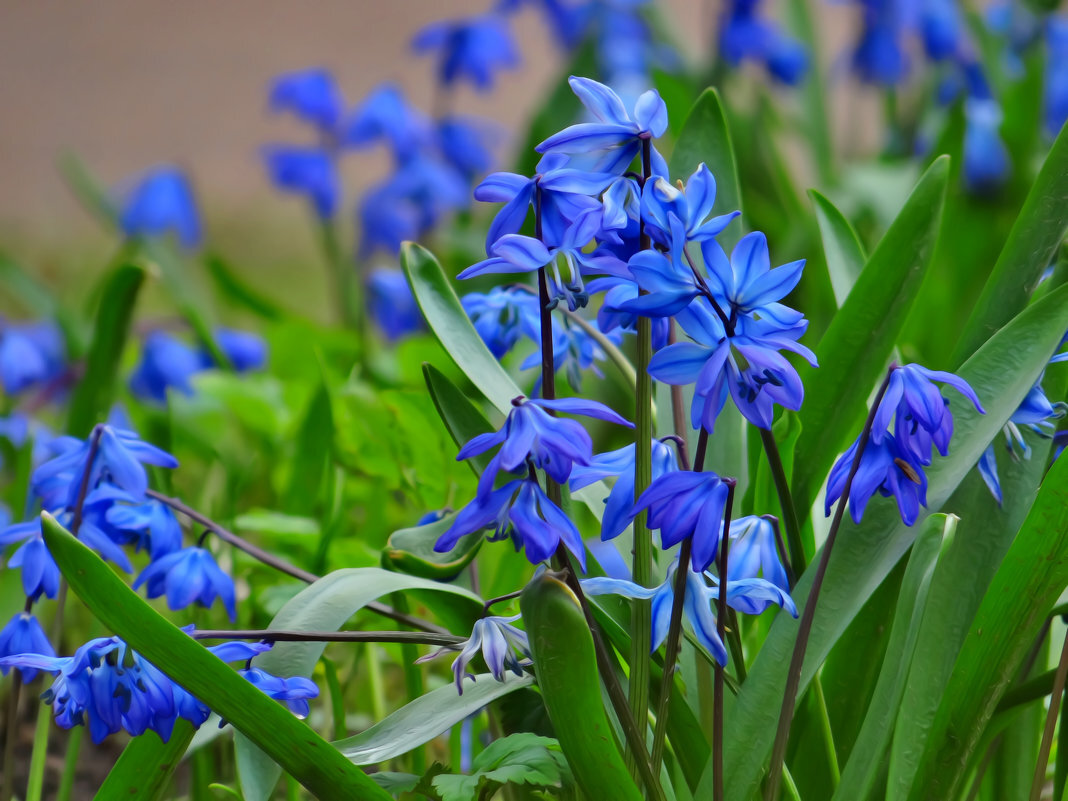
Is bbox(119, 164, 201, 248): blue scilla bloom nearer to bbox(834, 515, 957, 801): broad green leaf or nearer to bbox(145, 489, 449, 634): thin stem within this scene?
bbox(145, 489, 449, 634): thin stem

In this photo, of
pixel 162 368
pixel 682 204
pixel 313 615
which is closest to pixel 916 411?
pixel 682 204

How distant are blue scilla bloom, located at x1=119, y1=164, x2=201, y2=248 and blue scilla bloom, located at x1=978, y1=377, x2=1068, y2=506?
6.10ft

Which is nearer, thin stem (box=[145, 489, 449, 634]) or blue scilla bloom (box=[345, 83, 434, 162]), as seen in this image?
thin stem (box=[145, 489, 449, 634])

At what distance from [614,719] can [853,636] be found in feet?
0.66

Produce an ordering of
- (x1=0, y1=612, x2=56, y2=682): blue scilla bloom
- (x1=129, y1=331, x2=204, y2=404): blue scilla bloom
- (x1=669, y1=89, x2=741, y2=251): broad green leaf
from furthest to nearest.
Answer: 1. (x1=129, y1=331, x2=204, y2=404): blue scilla bloom
2. (x1=669, y1=89, x2=741, y2=251): broad green leaf
3. (x1=0, y1=612, x2=56, y2=682): blue scilla bloom

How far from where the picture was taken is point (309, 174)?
2234 mm

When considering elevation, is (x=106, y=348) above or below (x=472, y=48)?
below

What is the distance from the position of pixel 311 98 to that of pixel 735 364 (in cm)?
186

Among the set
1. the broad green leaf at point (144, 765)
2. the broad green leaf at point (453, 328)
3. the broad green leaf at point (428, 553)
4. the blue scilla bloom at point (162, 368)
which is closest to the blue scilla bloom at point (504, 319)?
the broad green leaf at point (453, 328)

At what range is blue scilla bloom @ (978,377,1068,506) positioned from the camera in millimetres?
684

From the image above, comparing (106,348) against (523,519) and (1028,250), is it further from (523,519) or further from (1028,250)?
(1028,250)

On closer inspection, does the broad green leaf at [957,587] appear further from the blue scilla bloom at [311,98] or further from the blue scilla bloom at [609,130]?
the blue scilla bloom at [311,98]

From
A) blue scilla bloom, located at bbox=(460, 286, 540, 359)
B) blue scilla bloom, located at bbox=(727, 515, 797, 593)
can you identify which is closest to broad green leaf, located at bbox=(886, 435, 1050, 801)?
blue scilla bloom, located at bbox=(727, 515, 797, 593)

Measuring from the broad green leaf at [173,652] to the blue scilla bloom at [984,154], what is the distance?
6.77ft
